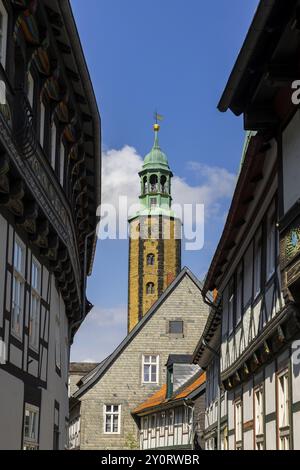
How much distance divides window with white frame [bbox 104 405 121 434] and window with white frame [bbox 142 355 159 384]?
9.38 feet

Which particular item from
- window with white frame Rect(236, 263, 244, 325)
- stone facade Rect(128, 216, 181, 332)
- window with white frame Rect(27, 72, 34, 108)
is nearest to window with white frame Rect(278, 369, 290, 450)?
window with white frame Rect(236, 263, 244, 325)

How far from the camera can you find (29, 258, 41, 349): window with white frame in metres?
17.4

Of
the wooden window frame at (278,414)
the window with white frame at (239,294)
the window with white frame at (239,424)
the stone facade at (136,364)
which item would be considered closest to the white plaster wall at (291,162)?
the wooden window frame at (278,414)

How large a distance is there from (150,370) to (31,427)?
4260cm

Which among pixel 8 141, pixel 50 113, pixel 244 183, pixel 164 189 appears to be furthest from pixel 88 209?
pixel 164 189

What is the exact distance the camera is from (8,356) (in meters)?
14.9

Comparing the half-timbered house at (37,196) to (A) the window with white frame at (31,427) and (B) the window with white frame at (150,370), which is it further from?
(B) the window with white frame at (150,370)

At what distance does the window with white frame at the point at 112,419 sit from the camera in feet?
188

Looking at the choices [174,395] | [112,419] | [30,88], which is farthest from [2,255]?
[112,419]

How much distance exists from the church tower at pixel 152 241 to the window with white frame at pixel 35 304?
74.2 metres

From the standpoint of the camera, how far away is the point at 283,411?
50.0 feet

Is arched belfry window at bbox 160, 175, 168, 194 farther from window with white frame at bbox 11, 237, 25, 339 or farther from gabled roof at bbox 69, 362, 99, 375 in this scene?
window with white frame at bbox 11, 237, 25, 339

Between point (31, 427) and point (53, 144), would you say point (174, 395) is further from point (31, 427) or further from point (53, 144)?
point (31, 427)
